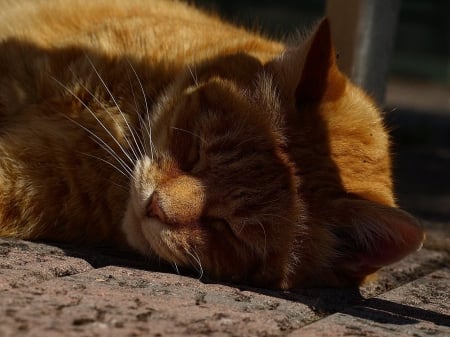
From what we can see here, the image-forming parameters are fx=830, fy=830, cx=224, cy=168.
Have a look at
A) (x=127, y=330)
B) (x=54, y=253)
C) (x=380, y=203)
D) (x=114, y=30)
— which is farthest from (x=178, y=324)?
(x=114, y=30)

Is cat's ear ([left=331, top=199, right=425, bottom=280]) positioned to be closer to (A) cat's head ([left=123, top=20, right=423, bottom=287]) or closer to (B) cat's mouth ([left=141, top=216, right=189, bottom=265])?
(A) cat's head ([left=123, top=20, right=423, bottom=287])

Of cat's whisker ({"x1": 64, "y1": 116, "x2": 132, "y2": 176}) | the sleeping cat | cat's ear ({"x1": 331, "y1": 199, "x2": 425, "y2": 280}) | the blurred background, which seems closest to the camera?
cat's ear ({"x1": 331, "y1": 199, "x2": 425, "y2": 280})

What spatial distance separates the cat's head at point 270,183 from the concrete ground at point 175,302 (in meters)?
0.12

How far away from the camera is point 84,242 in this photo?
3117 millimetres

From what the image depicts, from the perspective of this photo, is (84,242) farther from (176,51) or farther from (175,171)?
(176,51)

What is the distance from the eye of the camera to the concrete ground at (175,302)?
2.03m

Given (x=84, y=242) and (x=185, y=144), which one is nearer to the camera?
(x=185, y=144)

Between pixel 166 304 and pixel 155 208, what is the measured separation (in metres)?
0.51

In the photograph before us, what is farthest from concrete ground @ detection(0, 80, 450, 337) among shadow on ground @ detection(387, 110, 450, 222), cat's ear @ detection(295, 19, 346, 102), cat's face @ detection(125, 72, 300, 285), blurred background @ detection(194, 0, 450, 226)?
blurred background @ detection(194, 0, 450, 226)

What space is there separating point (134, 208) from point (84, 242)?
35 cm

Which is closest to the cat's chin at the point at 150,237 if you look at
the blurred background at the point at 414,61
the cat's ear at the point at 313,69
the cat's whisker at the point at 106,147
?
the cat's whisker at the point at 106,147

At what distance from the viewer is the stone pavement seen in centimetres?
203

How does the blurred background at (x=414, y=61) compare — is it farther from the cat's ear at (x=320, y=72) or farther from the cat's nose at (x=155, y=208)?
the cat's nose at (x=155, y=208)

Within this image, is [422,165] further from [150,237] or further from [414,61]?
[414,61]
